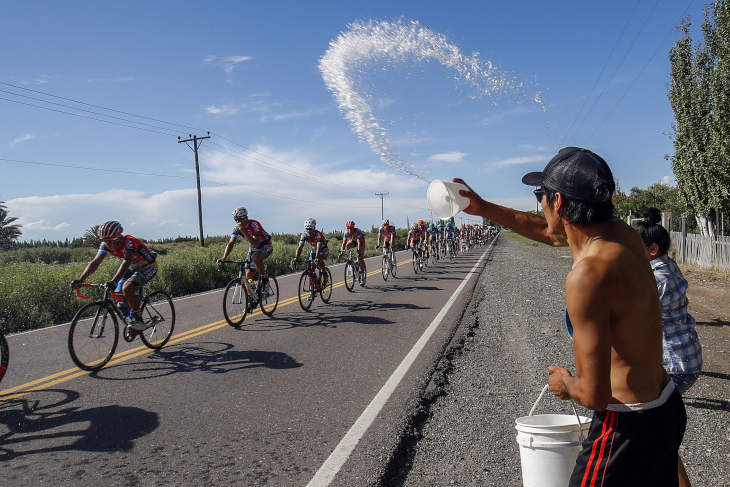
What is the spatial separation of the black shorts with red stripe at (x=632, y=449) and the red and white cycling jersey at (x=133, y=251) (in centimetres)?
677

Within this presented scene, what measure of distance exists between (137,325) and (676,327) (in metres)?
6.48

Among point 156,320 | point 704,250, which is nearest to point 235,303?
point 156,320

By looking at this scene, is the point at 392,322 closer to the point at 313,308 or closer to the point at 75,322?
the point at 313,308

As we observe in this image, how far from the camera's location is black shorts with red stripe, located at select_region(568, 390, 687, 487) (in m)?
1.82

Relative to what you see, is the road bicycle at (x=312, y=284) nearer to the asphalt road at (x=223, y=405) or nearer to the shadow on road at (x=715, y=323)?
the asphalt road at (x=223, y=405)

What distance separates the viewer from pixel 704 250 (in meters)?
20.0

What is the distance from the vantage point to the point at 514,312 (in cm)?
1052

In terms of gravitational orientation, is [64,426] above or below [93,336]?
below

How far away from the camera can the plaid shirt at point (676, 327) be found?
318 centimetres

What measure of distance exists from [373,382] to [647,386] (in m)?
4.17

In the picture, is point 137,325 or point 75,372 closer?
point 75,372

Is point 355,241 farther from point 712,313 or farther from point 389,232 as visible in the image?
point 712,313

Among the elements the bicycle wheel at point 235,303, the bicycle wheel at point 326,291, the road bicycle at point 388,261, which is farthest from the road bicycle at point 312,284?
the road bicycle at point 388,261

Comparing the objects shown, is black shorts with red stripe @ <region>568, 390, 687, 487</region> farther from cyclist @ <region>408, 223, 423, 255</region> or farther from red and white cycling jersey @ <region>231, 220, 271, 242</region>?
cyclist @ <region>408, 223, 423, 255</region>
